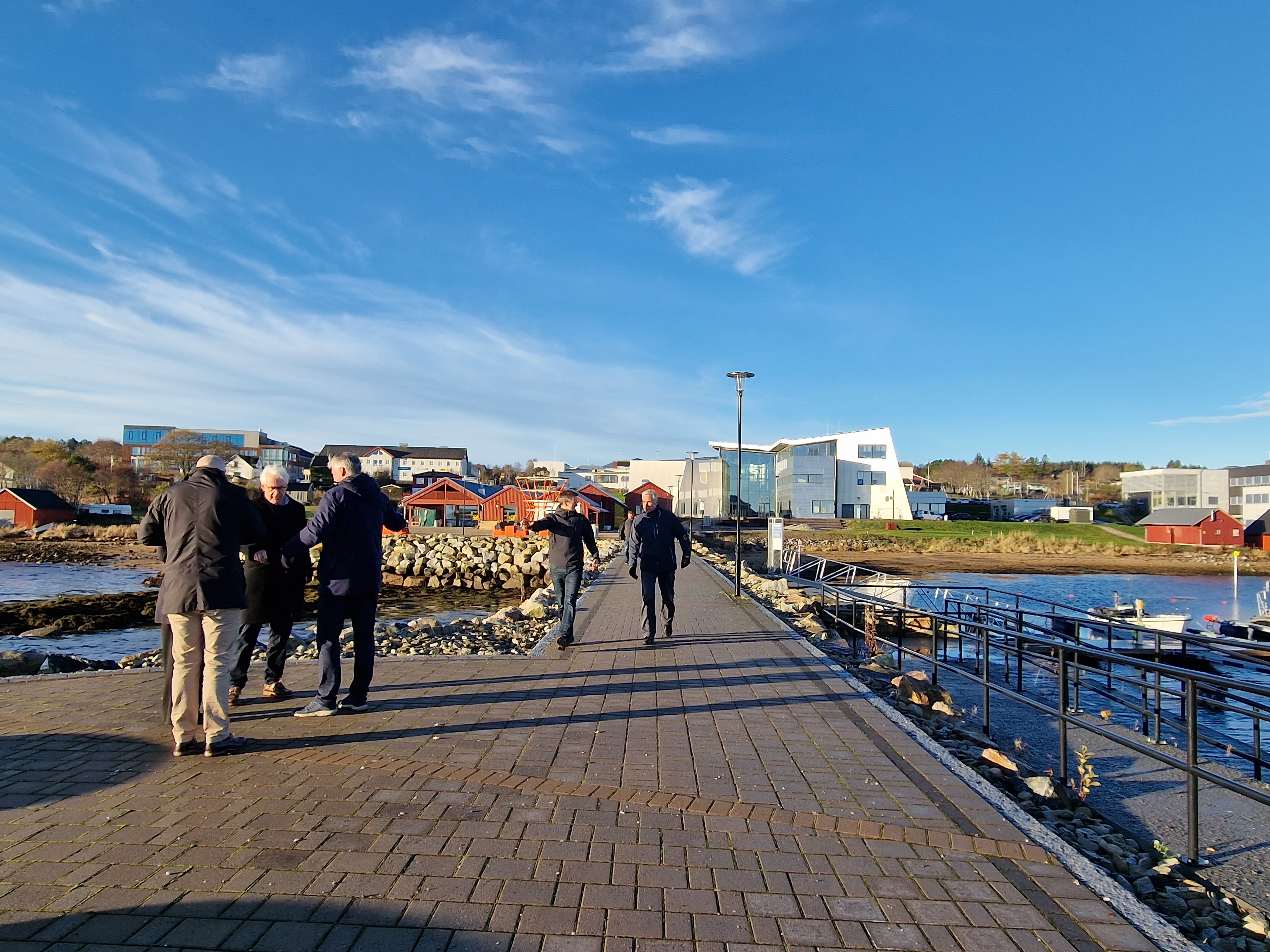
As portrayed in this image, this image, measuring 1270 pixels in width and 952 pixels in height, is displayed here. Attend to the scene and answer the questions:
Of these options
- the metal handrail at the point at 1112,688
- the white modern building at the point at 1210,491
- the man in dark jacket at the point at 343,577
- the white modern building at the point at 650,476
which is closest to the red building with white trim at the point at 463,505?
the white modern building at the point at 650,476

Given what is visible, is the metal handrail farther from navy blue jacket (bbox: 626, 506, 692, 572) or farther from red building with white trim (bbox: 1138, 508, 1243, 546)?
red building with white trim (bbox: 1138, 508, 1243, 546)

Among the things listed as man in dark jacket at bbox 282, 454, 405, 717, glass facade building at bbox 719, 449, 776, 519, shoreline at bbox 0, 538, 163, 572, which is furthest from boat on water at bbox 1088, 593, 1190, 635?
glass facade building at bbox 719, 449, 776, 519

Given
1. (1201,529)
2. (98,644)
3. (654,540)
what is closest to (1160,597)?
(654,540)

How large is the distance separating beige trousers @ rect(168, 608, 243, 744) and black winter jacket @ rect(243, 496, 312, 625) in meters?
0.95

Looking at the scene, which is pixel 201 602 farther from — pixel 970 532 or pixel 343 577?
pixel 970 532

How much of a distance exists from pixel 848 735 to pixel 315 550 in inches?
1662

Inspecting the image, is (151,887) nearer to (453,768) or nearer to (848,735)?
(453,768)

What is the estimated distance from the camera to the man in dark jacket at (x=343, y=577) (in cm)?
546

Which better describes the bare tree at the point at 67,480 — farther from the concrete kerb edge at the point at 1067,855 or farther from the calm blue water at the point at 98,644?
the concrete kerb edge at the point at 1067,855

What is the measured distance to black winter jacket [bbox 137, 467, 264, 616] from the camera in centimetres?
458

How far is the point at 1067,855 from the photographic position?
11.4ft

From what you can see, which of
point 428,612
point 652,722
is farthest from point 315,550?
point 652,722

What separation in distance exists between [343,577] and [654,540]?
4595 mm

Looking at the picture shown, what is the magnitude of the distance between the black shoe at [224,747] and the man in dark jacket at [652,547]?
199 inches
